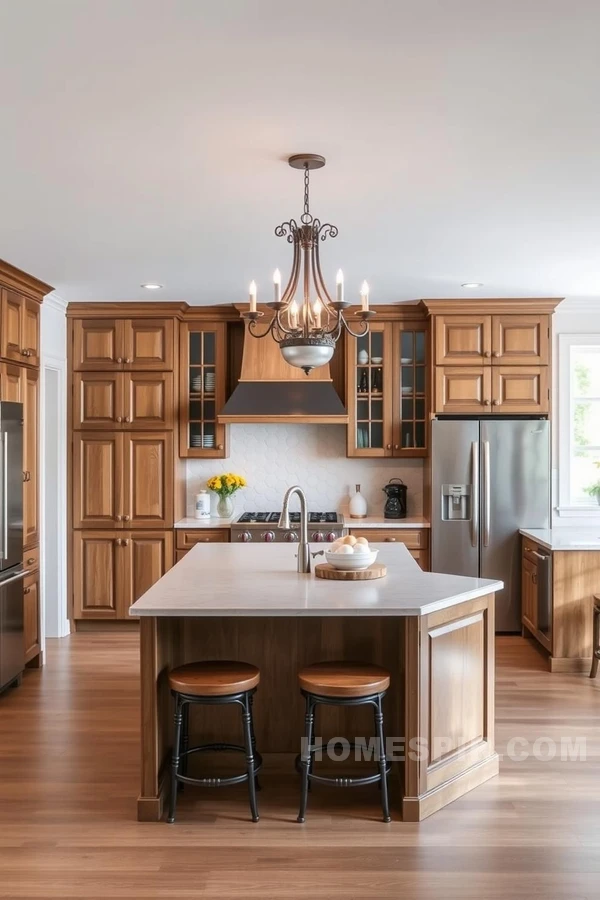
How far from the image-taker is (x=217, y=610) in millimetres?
3055

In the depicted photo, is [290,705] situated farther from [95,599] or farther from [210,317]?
[210,317]

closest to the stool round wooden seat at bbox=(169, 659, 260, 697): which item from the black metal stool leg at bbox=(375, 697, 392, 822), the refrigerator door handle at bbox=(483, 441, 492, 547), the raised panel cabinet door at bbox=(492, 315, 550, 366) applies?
the black metal stool leg at bbox=(375, 697, 392, 822)

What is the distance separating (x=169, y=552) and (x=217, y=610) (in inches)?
134

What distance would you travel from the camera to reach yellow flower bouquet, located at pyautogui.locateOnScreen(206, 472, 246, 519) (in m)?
6.63

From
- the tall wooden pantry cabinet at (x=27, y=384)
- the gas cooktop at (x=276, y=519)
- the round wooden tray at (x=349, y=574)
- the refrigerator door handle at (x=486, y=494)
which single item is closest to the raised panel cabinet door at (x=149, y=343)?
the tall wooden pantry cabinet at (x=27, y=384)

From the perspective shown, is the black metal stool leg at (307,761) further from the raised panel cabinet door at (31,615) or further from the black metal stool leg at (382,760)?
the raised panel cabinet door at (31,615)

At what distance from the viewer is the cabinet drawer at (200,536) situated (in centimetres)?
630

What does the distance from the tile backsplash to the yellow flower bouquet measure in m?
0.23

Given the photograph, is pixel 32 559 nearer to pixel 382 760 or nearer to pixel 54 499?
pixel 54 499

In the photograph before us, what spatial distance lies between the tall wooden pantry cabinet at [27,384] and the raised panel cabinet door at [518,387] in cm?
338

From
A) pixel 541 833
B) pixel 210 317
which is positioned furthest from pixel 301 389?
pixel 541 833

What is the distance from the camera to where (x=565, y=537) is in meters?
5.70

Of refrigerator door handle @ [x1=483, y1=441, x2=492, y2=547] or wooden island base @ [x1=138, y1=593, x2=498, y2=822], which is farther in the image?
refrigerator door handle @ [x1=483, y1=441, x2=492, y2=547]

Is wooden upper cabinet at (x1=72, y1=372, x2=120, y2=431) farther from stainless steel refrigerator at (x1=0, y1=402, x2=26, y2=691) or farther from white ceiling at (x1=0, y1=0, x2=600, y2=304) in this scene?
white ceiling at (x1=0, y1=0, x2=600, y2=304)
